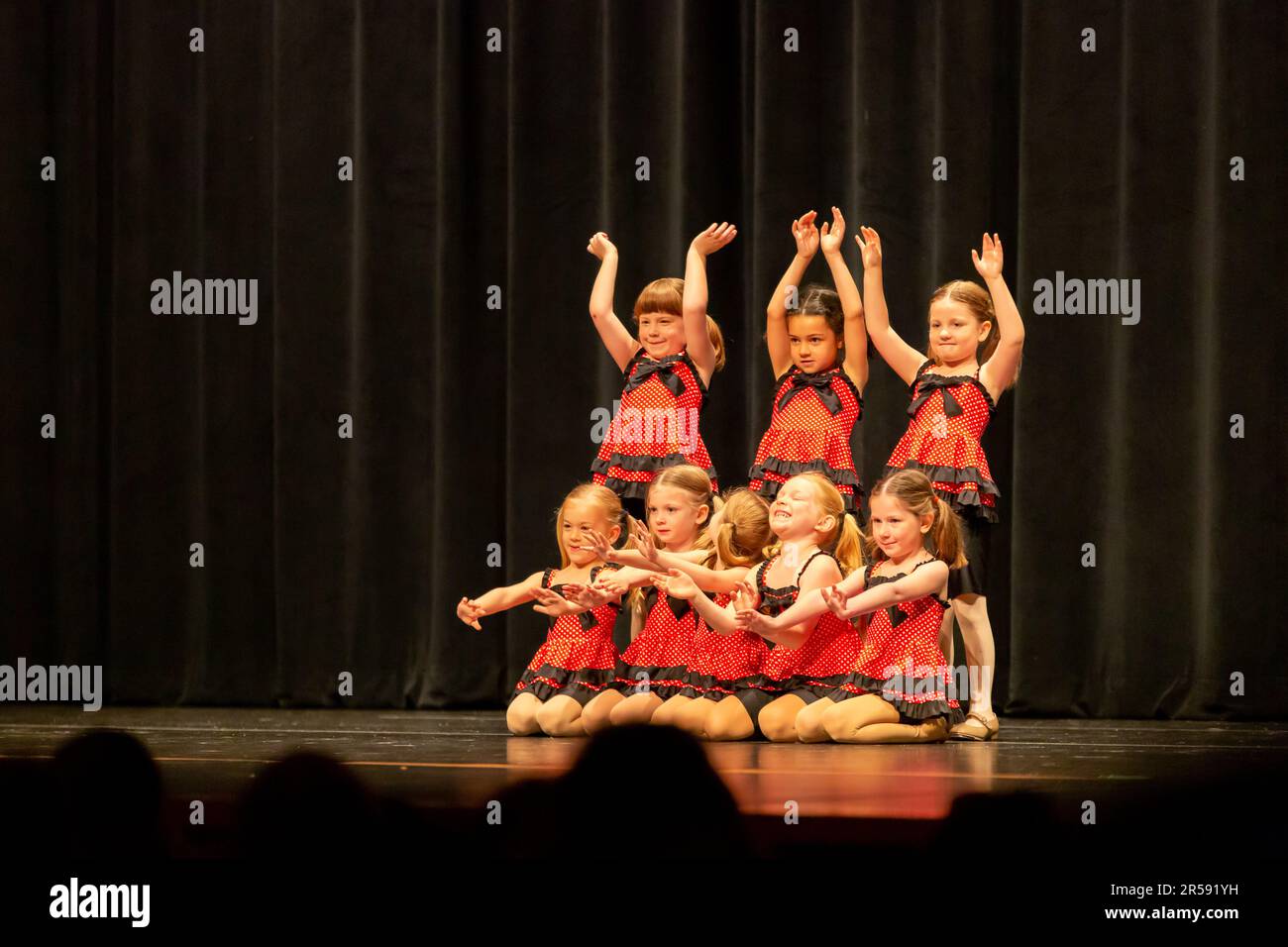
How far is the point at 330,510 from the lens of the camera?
497 centimetres

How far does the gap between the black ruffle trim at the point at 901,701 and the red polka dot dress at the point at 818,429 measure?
516 millimetres

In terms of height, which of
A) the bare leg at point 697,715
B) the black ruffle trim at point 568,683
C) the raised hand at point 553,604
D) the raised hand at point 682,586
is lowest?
the bare leg at point 697,715

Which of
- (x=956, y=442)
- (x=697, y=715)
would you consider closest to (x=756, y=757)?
(x=697, y=715)

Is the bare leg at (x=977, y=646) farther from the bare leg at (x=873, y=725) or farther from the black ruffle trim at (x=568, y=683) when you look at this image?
the black ruffle trim at (x=568, y=683)

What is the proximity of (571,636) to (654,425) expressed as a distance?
1.95 ft

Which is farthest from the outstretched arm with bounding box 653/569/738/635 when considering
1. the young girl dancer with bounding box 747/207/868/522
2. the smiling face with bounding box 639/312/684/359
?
the smiling face with bounding box 639/312/684/359

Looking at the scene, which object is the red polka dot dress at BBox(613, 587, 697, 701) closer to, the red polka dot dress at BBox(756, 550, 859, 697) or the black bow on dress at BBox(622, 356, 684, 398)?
the red polka dot dress at BBox(756, 550, 859, 697)

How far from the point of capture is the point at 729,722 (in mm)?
3643

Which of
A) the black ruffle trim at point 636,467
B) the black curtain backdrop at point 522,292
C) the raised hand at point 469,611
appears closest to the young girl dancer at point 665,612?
the black ruffle trim at point 636,467

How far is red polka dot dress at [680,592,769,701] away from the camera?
3785 millimetres

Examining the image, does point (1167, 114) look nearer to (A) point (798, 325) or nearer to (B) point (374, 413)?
(A) point (798, 325)

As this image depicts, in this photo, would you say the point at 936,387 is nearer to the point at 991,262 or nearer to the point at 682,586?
the point at 991,262

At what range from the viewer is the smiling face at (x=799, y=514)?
12.2 feet
